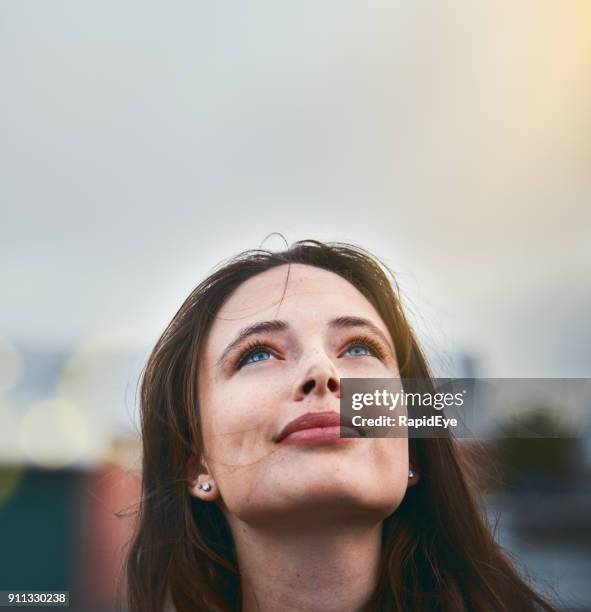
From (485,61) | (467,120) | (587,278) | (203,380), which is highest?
(485,61)

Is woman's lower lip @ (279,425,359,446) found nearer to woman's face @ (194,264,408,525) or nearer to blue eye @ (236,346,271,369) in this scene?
woman's face @ (194,264,408,525)

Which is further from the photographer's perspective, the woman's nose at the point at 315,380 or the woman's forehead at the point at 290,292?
the woman's forehead at the point at 290,292

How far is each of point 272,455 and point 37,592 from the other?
0.78m

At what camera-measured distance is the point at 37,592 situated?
5.62ft

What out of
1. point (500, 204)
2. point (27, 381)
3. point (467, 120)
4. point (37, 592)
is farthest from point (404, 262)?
point (37, 592)

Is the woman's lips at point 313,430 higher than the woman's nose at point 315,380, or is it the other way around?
the woman's nose at point 315,380

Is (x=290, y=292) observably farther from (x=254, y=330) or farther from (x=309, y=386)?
(x=309, y=386)

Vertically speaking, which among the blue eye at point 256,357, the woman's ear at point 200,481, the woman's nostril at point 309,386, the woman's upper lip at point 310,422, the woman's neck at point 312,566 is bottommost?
the woman's neck at point 312,566

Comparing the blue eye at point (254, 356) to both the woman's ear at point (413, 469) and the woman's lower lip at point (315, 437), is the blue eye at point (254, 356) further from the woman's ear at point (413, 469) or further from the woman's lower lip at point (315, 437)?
the woman's ear at point (413, 469)

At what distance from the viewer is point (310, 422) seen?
1.45 m

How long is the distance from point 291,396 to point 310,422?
0.07 metres

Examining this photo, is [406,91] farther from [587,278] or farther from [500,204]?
[587,278]

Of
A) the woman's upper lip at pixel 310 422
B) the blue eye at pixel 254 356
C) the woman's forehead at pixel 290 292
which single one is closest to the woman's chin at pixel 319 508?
the woman's upper lip at pixel 310 422

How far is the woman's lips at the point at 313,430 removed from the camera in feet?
4.72
